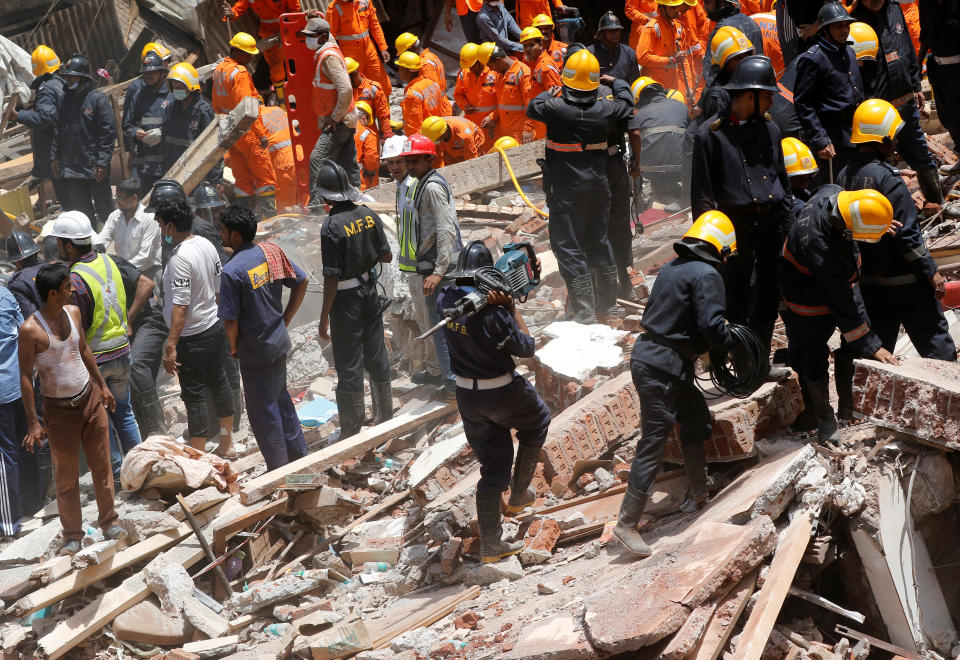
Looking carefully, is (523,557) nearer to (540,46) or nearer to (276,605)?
(276,605)

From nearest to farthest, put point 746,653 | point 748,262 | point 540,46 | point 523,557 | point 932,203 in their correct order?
1. point 746,653
2. point 523,557
3. point 748,262
4. point 932,203
5. point 540,46

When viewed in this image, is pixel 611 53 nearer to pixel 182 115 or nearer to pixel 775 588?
pixel 182 115

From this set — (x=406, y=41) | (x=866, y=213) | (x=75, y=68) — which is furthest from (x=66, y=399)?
(x=406, y=41)

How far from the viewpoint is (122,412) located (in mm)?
7125

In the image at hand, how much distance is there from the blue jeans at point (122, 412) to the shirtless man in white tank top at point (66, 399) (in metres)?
0.64

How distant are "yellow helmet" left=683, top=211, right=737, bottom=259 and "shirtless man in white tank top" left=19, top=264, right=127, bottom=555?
3.78m

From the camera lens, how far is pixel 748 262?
6.04 meters

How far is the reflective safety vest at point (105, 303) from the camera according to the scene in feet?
22.3

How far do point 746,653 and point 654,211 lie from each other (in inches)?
284

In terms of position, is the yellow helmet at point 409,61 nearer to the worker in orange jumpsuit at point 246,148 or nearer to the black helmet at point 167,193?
the worker in orange jumpsuit at point 246,148

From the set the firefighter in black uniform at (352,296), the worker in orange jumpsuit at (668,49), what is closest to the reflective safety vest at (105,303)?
the firefighter in black uniform at (352,296)

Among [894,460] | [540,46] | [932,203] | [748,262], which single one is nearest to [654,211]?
[540,46]

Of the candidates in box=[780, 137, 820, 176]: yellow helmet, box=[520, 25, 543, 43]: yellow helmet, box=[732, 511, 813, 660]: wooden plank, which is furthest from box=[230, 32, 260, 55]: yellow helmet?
box=[732, 511, 813, 660]: wooden plank

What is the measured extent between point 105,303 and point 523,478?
338cm
